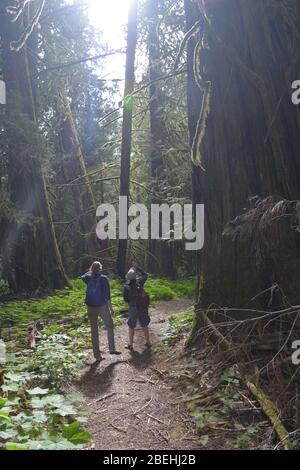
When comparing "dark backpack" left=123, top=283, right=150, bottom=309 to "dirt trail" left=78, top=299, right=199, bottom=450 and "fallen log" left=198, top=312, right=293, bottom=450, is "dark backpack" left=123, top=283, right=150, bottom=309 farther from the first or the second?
"fallen log" left=198, top=312, right=293, bottom=450

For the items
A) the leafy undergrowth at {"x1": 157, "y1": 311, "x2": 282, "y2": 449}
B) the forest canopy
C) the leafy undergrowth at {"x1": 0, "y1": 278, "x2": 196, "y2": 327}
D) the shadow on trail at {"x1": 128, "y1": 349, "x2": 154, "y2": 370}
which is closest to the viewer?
the leafy undergrowth at {"x1": 157, "y1": 311, "x2": 282, "y2": 449}

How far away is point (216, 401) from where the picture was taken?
15.8 ft

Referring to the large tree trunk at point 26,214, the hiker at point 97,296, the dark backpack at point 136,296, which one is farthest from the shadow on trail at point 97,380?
the large tree trunk at point 26,214

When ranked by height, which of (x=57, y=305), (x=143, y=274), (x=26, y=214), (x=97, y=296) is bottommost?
(x=57, y=305)

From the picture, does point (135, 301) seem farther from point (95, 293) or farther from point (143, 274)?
point (95, 293)

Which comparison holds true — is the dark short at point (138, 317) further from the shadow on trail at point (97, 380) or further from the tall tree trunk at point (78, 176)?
the tall tree trunk at point (78, 176)

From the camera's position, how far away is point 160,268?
720 inches

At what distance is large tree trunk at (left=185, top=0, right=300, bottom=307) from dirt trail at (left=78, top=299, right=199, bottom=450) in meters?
1.42

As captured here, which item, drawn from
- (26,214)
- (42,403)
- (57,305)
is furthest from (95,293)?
(26,214)

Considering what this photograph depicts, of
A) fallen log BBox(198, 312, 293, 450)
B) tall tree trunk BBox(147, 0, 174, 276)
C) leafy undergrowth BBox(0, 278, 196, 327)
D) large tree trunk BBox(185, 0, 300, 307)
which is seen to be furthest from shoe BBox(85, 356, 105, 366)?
tall tree trunk BBox(147, 0, 174, 276)

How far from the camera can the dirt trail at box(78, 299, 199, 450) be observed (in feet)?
14.1

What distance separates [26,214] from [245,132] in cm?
778

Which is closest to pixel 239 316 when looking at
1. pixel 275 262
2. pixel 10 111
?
pixel 275 262
